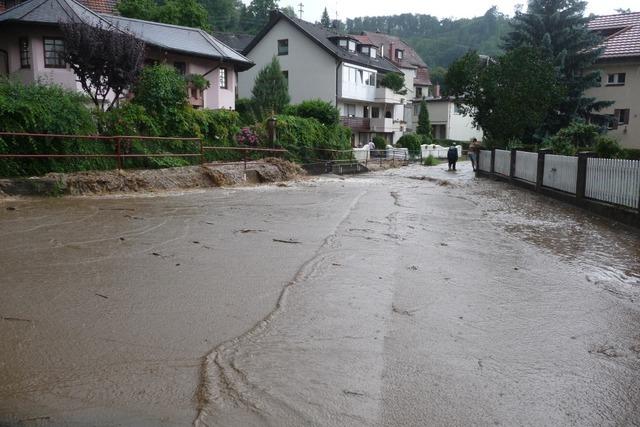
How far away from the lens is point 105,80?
21.0 meters

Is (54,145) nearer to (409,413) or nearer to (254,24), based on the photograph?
(409,413)

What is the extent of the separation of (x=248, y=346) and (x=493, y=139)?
31005mm

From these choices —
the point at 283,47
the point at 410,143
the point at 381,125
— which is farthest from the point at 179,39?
the point at 381,125

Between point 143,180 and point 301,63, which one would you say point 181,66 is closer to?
point 301,63

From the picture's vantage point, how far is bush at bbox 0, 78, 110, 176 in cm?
1516

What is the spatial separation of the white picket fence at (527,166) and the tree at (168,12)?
29381 mm

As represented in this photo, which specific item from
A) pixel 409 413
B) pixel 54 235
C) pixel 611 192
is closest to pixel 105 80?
pixel 54 235

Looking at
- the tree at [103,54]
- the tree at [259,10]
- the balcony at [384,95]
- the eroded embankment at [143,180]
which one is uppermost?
the tree at [259,10]

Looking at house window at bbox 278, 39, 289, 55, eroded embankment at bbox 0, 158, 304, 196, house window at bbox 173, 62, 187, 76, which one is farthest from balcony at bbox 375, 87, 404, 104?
eroded embankment at bbox 0, 158, 304, 196

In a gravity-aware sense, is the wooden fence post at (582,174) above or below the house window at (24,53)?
below

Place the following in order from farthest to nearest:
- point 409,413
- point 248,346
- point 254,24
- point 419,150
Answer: point 254,24
point 419,150
point 248,346
point 409,413

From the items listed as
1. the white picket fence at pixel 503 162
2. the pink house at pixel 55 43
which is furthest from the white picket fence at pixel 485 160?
the pink house at pixel 55 43

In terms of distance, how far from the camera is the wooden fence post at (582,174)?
14859 millimetres

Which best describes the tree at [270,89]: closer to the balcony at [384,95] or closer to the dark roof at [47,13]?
the dark roof at [47,13]
